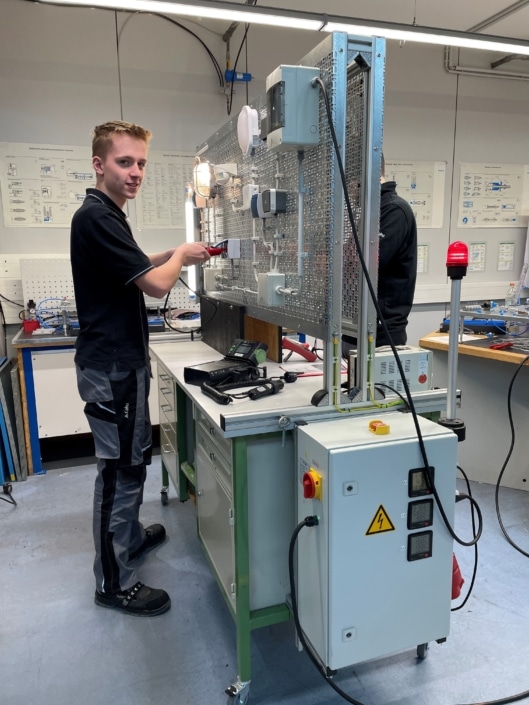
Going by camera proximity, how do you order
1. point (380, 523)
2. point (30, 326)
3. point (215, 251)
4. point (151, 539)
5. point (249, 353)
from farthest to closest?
point (30, 326), point (151, 539), point (215, 251), point (249, 353), point (380, 523)

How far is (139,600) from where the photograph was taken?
1.89 metres

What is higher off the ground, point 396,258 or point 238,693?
point 396,258

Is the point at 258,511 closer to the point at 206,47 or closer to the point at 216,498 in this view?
the point at 216,498

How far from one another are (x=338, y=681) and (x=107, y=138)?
1.87 metres

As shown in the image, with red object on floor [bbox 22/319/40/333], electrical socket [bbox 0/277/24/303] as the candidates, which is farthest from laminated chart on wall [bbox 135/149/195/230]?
red object on floor [bbox 22/319/40/333]

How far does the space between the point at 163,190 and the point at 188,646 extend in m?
2.98

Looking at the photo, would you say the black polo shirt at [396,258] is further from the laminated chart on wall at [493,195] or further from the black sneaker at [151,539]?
the laminated chart on wall at [493,195]

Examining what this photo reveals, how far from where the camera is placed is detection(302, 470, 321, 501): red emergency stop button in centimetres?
123

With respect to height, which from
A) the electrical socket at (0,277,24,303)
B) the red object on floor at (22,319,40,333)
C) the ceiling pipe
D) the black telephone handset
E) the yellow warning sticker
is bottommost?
the yellow warning sticker

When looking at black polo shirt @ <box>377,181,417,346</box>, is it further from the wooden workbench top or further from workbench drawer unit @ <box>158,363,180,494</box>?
workbench drawer unit @ <box>158,363,180,494</box>

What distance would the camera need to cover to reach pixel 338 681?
158cm

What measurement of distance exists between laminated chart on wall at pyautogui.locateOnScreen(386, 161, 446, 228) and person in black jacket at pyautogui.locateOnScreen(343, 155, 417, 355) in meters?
2.42

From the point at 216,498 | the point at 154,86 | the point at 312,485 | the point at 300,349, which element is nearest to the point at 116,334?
the point at 216,498

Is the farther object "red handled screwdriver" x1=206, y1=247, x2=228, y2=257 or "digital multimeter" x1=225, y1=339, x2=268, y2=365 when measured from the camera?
"red handled screwdriver" x1=206, y1=247, x2=228, y2=257
